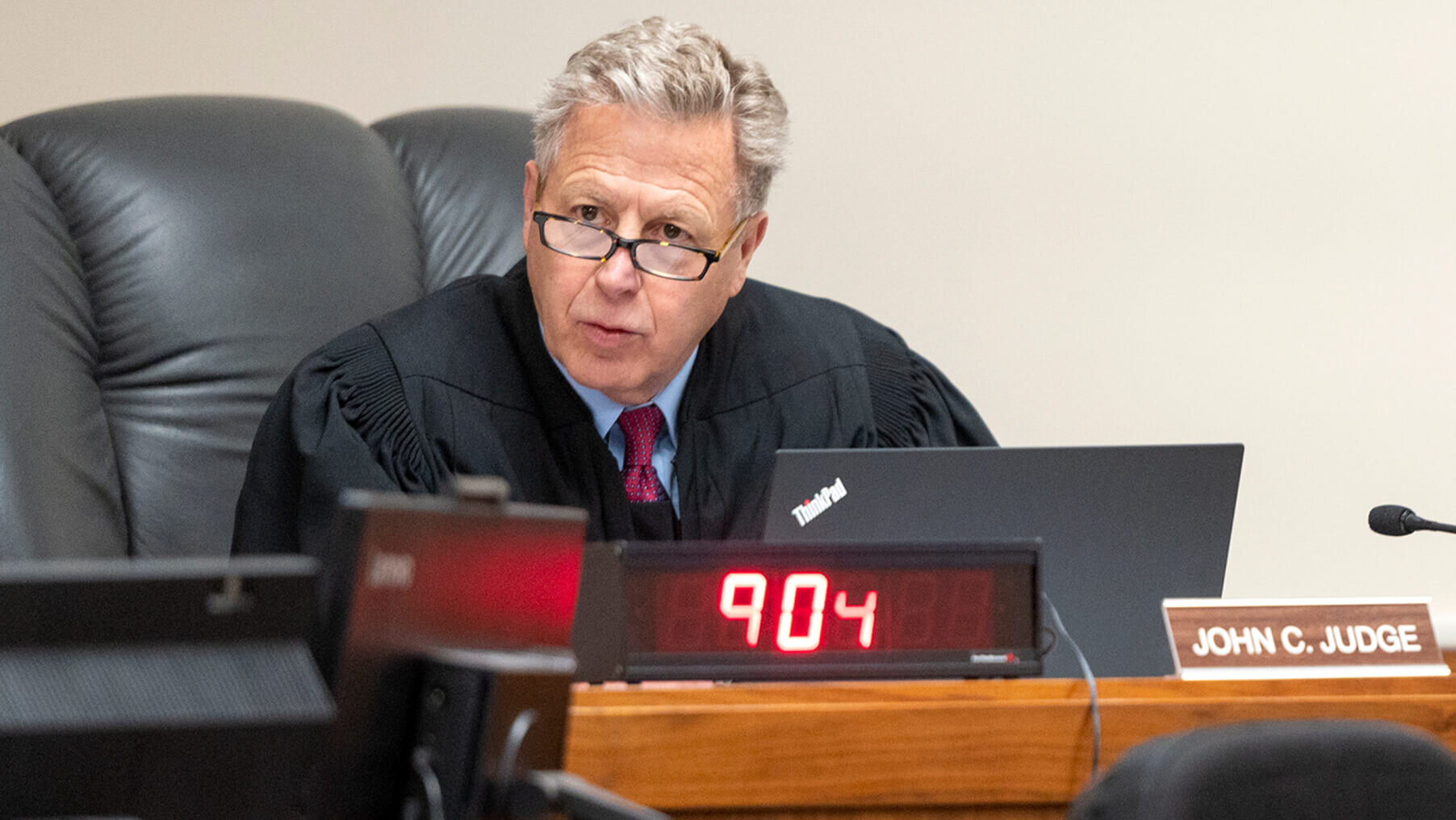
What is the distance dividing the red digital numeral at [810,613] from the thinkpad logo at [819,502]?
110 mm

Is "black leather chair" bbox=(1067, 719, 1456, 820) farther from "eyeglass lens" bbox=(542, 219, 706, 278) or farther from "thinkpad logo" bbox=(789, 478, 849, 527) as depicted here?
"eyeglass lens" bbox=(542, 219, 706, 278)

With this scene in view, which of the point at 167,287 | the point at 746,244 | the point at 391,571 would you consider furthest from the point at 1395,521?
the point at 167,287

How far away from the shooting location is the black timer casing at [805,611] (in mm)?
1167

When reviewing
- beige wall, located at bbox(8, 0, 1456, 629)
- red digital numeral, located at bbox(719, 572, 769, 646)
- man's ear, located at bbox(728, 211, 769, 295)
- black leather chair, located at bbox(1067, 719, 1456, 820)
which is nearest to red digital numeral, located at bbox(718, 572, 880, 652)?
red digital numeral, located at bbox(719, 572, 769, 646)

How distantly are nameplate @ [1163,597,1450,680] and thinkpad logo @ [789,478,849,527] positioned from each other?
287 mm

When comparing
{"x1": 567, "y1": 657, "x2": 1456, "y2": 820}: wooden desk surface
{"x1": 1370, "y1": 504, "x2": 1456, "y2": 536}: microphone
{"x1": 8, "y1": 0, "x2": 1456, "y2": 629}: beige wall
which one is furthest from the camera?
{"x1": 8, "y1": 0, "x2": 1456, "y2": 629}: beige wall

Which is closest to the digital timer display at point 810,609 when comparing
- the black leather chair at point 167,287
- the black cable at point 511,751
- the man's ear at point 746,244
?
the black cable at point 511,751

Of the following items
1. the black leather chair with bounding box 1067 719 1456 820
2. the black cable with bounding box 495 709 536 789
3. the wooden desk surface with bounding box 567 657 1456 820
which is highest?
the black leather chair with bounding box 1067 719 1456 820

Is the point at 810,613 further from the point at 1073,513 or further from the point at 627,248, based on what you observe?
the point at 627,248

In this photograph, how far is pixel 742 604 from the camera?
1.19 m

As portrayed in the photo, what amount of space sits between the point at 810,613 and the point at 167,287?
47.2 inches

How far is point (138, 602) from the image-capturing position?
65 centimetres

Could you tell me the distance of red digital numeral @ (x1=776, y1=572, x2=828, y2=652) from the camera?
1.20 meters

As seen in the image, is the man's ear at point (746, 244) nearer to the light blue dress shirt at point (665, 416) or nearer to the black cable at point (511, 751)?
the light blue dress shirt at point (665, 416)
